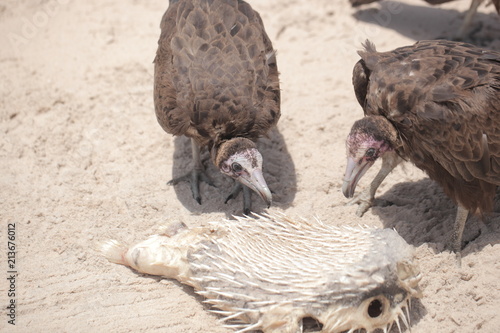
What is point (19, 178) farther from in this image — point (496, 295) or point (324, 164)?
point (496, 295)

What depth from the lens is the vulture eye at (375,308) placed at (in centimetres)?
355

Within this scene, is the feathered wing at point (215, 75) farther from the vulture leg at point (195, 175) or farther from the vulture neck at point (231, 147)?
the vulture leg at point (195, 175)

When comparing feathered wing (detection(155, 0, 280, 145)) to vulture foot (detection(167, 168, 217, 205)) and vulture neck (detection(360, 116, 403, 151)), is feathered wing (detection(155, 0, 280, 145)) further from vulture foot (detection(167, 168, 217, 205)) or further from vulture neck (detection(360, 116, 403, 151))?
vulture neck (detection(360, 116, 403, 151))

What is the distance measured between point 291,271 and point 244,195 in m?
1.60

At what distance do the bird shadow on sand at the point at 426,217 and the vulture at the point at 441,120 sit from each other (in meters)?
0.22

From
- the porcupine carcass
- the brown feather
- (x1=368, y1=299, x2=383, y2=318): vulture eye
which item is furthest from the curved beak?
(x1=368, y1=299, x2=383, y2=318): vulture eye

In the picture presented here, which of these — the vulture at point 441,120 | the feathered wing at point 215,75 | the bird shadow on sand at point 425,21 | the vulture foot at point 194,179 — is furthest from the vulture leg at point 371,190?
the bird shadow on sand at point 425,21

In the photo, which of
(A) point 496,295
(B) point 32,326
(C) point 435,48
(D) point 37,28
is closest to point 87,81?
(D) point 37,28

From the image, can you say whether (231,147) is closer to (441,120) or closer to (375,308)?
(441,120)

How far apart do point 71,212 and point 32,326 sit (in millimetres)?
1271

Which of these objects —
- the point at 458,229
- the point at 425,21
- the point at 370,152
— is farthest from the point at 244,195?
the point at 425,21

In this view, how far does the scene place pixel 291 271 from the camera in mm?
3586

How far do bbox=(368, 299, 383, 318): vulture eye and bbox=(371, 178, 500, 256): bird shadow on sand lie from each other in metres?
1.07

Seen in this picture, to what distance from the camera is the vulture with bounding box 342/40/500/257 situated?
404 cm
